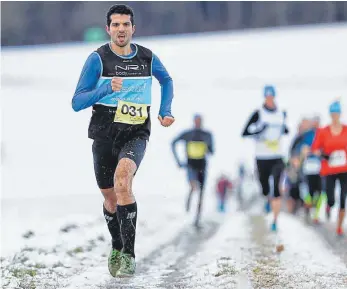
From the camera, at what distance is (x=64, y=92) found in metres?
23.5

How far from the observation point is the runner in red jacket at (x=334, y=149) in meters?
7.46

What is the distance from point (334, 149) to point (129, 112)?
3643mm

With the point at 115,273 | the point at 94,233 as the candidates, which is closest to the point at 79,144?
the point at 94,233

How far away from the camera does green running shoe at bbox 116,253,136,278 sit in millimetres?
4496

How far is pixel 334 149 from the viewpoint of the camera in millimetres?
7496

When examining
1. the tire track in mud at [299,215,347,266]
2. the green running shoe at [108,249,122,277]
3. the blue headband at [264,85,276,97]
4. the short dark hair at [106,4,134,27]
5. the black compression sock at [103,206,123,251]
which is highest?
the short dark hair at [106,4,134,27]

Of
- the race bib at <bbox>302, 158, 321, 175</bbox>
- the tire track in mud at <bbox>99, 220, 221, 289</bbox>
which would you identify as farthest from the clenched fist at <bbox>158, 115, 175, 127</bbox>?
the race bib at <bbox>302, 158, 321, 175</bbox>

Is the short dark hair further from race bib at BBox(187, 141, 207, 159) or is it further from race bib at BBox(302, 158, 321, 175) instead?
race bib at BBox(302, 158, 321, 175)

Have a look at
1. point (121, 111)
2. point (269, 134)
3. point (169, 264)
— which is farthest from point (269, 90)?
point (121, 111)

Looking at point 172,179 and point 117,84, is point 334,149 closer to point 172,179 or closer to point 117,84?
point 117,84

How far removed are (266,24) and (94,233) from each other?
45.9 feet

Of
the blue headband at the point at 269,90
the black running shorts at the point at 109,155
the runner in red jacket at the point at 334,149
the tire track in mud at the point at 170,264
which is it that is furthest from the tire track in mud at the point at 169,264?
the blue headband at the point at 269,90

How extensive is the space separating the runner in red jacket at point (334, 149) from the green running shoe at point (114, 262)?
3.50 meters

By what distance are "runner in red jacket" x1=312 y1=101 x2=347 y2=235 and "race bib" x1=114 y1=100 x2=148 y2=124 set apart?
11.5 feet
